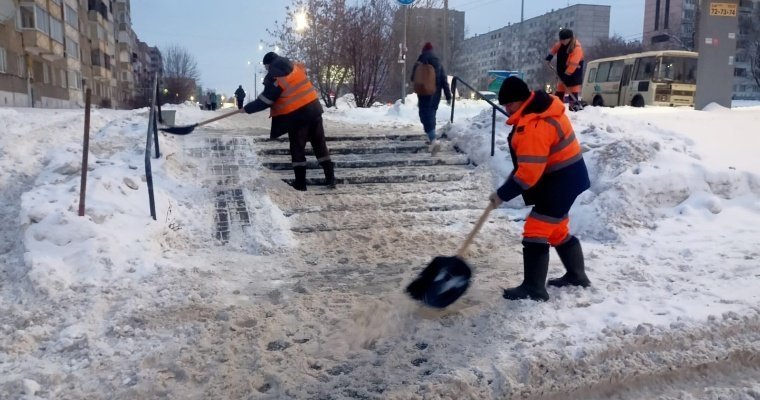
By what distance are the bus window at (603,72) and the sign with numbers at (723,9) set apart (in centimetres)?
1049

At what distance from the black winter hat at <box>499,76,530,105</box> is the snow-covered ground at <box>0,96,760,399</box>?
1408 millimetres

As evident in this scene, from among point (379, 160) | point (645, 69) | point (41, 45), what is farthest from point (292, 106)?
point (41, 45)

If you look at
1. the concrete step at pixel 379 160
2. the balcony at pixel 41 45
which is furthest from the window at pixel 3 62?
the concrete step at pixel 379 160

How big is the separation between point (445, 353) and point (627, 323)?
1185 mm

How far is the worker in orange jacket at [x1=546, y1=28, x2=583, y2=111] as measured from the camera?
9.37 m

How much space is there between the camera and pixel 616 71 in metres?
22.6

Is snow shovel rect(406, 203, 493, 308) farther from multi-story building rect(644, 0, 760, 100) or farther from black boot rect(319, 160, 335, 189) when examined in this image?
multi-story building rect(644, 0, 760, 100)

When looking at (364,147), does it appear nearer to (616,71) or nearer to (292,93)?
(292,93)

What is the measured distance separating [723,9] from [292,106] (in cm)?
1089

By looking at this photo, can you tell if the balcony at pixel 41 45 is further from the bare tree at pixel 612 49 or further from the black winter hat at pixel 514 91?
the bare tree at pixel 612 49

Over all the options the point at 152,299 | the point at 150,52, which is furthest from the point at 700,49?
the point at 150,52

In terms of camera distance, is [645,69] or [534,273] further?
[645,69]

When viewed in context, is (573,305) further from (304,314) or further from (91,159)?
(91,159)

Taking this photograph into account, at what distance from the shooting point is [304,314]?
13.4 ft
